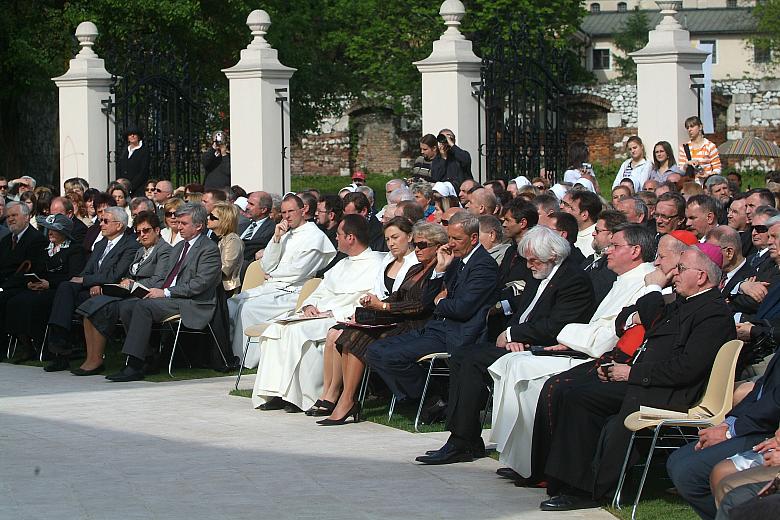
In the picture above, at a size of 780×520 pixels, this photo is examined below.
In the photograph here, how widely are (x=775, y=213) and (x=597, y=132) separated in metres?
27.0

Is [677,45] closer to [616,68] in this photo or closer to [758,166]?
[758,166]

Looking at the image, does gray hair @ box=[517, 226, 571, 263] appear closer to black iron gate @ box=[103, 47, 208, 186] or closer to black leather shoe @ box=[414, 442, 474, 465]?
black leather shoe @ box=[414, 442, 474, 465]

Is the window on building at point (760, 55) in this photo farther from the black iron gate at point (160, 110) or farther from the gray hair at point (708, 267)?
the gray hair at point (708, 267)

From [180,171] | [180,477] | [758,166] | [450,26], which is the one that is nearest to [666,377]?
[180,477]

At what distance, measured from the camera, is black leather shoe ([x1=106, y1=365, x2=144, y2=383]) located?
12.8m

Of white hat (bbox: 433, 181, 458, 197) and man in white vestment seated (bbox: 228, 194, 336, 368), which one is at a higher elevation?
white hat (bbox: 433, 181, 458, 197)

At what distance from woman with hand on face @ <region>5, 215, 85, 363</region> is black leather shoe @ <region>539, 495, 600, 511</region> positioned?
23.9 feet

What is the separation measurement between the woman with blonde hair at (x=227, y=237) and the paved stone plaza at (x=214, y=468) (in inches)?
75.9

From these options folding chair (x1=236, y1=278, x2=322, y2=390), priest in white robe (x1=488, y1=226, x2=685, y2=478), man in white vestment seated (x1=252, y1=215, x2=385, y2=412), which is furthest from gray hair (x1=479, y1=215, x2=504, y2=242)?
folding chair (x1=236, y1=278, x2=322, y2=390)

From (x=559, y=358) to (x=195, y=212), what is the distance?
502 cm

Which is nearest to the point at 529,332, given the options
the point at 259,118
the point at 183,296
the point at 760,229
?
the point at 760,229

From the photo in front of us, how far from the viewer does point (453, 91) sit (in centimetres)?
1856

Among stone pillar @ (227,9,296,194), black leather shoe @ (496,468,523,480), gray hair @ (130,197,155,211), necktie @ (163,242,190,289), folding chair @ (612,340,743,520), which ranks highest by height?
stone pillar @ (227,9,296,194)

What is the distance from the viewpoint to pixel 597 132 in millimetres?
37156
